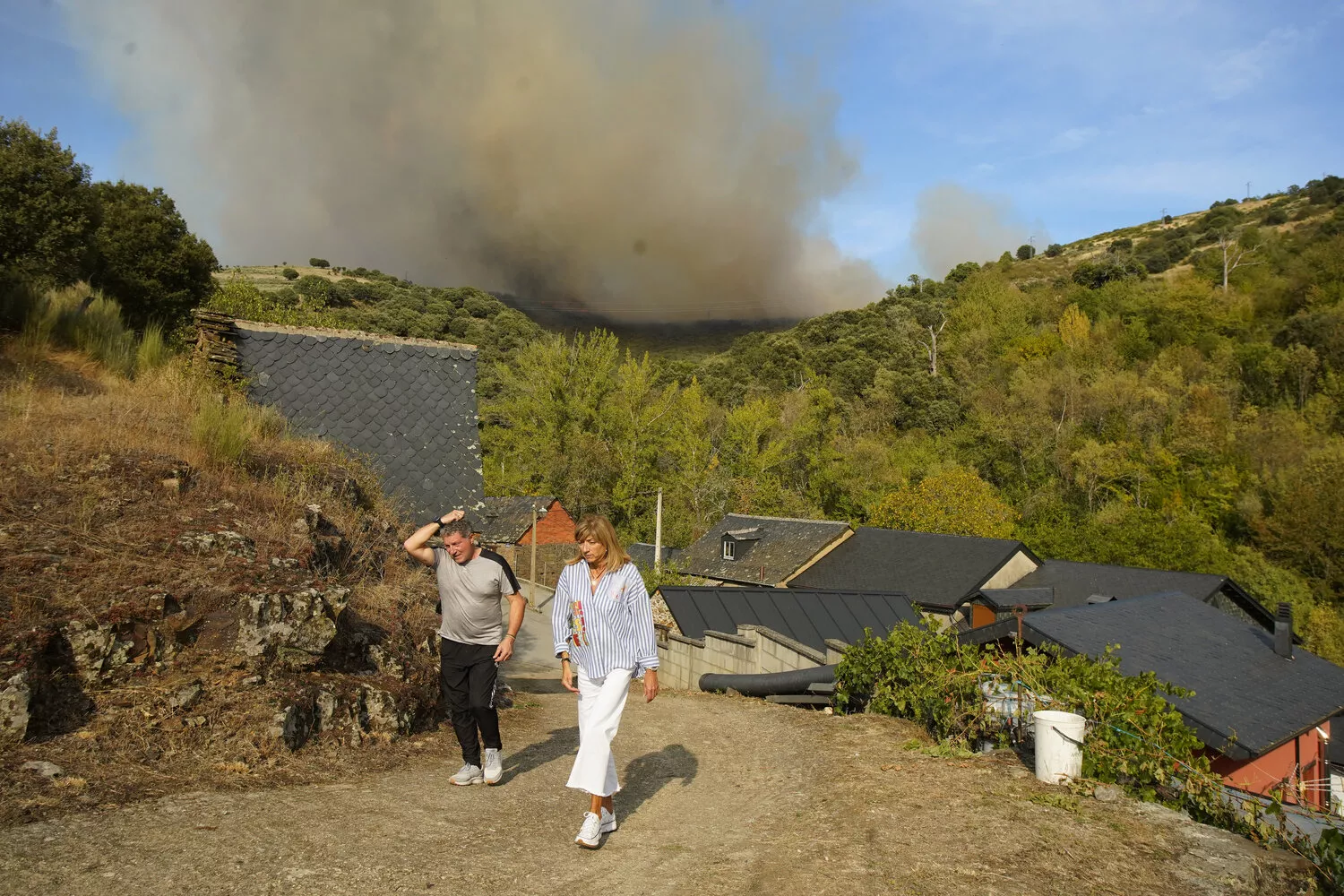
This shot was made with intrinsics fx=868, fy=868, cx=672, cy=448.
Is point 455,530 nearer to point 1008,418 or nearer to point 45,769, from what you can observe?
point 45,769

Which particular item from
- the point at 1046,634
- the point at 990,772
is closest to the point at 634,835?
the point at 990,772

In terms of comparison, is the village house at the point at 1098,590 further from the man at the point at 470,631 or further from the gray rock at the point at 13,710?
the gray rock at the point at 13,710


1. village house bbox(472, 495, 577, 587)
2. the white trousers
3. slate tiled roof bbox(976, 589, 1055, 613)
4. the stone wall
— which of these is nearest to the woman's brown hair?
the white trousers

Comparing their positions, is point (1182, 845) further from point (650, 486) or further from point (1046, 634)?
point (650, 486)

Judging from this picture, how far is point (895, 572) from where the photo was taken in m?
40.4

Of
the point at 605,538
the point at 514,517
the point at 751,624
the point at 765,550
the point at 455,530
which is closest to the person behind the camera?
the point at 605,538

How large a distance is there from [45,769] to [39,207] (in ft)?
46.2

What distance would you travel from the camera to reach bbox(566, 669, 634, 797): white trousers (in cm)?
499

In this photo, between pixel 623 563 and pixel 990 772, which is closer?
pixel 623 563

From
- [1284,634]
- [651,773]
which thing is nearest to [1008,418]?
[1284,634]

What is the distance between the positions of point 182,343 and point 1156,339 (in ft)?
269

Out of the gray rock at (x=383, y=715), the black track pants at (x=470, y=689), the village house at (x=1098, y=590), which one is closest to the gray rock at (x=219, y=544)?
the gray rock at (x=383, y=715)

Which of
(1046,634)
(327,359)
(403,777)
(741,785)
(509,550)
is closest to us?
(403,777)

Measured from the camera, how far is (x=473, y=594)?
19.1ft
